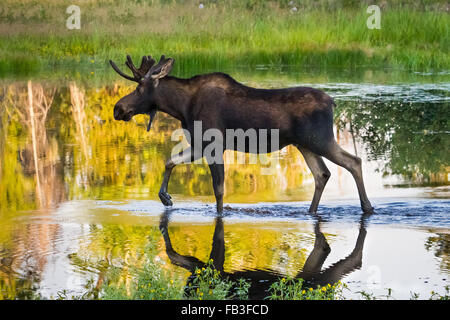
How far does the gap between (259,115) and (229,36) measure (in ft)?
55.2

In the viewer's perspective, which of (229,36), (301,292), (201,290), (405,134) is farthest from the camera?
(229,36)

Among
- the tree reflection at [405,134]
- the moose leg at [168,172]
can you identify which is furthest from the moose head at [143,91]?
the tree reflection at [405,134]

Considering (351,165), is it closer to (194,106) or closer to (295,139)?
(295,139)

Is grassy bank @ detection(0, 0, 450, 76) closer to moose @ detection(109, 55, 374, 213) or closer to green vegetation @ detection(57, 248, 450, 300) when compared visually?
moose @ detection(109, 55, 374, 213)

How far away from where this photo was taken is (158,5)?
32.3 meters

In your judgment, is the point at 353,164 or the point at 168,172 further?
the point at 168,172

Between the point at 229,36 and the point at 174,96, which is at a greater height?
the point at 229,36

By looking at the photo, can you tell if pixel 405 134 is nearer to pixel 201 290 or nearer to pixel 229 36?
pixel 201 290

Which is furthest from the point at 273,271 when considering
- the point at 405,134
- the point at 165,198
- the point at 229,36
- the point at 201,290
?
the point at 229,36

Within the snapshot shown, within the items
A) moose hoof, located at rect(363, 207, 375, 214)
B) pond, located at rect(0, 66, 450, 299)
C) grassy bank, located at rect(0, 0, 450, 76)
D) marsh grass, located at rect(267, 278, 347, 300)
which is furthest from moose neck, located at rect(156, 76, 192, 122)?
grassy bank, located at rect(0, 0, 450, 76)

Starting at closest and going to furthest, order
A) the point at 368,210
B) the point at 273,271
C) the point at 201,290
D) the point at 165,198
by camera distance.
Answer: the point at 201,290 → the point at 273,271 → the point at 368,210 → the point at 165,198

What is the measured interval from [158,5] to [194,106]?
21623mm

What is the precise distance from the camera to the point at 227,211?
36.3ft
